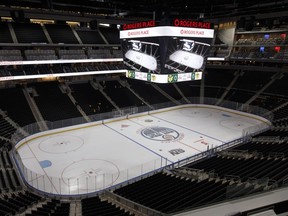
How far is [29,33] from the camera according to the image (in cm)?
2641

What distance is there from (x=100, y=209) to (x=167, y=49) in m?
9.06

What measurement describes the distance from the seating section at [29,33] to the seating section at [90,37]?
14.7 ft

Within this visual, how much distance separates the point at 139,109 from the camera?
27.2m

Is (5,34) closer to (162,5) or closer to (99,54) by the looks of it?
(99,54)

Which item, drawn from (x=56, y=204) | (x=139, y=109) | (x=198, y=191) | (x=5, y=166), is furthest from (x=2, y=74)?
(x=198, y=191)

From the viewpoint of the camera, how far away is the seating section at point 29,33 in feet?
82.8

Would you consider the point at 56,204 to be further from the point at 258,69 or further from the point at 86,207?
the point at 258,69

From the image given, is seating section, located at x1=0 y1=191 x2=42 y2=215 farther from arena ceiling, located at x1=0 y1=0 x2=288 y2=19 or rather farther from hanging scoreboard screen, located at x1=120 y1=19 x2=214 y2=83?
arena ceiling, located at x1=0 y1=0 x2=288 y2=19

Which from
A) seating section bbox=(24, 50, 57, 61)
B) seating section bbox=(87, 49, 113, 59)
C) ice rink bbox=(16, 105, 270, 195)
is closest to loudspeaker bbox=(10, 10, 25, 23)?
seating section bbox=(24, 50, 57, 61)

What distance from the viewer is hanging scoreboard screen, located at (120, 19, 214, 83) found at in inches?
538

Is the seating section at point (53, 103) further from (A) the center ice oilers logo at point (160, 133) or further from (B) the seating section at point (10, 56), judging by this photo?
(A) the center ice oilers logo at point (160, 133)

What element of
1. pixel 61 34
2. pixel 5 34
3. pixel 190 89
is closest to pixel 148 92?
pixel 190 89

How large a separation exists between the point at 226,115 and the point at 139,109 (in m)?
9.52

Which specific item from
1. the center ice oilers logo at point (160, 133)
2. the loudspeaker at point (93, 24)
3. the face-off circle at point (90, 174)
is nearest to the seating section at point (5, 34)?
the loudspeaker at point (93, 24)
